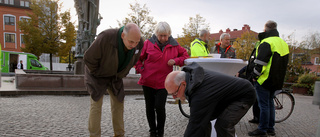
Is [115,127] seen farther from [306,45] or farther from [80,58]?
[306,45]

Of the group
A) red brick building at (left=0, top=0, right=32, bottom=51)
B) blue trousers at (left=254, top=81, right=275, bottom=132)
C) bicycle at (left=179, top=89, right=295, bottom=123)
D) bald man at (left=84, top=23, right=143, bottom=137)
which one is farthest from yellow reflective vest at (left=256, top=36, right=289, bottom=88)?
→ red brick building at (left=0, top=0, right=32, bottom=51)

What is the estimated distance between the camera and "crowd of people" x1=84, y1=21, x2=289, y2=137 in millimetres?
1985

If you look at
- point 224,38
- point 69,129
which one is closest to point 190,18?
point 224,38

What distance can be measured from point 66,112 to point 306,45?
28379mm

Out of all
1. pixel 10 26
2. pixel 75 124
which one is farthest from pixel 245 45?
pixel 10 26

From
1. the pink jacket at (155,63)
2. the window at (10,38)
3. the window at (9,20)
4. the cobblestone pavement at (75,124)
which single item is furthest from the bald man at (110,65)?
the window at (9,20)

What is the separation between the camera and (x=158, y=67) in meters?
Answer: 3.31

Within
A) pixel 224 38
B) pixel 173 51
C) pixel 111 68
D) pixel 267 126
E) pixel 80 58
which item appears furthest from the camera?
pixel 80 58

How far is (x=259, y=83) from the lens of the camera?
368 cm

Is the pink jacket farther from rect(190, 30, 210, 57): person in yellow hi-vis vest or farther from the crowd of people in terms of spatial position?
rect(190, 30, 210, 57): person in yellow hi-vis vest

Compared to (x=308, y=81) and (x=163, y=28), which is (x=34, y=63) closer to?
(x=163, y=28)

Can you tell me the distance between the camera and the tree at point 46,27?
26.0 m

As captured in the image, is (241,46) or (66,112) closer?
(66,112)

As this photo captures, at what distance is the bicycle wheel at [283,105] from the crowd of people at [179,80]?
0.68 m
